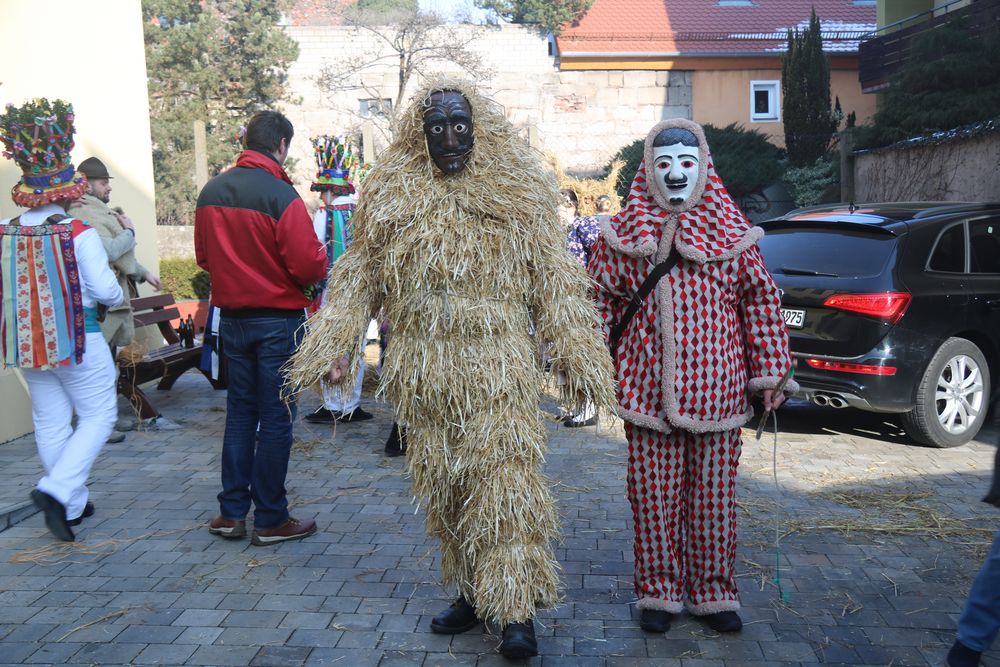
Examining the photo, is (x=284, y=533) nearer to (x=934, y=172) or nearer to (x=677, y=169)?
(x=677, y=169)

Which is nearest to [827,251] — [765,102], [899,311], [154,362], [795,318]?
[795,318]

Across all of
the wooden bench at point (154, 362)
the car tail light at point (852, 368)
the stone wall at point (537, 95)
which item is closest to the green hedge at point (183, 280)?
the wooden bench at point (154, 362)

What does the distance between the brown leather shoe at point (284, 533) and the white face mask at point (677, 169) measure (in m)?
2.79

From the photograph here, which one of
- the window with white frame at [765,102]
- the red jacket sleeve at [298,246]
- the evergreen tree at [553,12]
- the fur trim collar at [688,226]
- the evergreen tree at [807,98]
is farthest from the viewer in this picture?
the evergreen tree at [553,12]

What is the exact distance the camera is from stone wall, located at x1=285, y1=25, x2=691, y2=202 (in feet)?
90.1

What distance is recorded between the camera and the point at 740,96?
90.1 ft

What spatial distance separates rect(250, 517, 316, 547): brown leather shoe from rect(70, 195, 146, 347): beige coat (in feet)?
8.51

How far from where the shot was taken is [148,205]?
1066cm

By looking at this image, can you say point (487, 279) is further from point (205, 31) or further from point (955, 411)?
point (205, 31)

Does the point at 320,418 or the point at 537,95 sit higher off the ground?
the point at 537,95

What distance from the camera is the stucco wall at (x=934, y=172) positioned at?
1289cm

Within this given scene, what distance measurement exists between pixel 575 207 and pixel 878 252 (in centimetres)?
284

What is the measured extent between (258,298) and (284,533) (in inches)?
52.3

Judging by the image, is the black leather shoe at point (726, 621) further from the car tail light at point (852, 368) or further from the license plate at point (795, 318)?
the license plate at point (795, 318)
